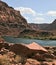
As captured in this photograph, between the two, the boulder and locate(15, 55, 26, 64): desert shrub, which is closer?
the boulder

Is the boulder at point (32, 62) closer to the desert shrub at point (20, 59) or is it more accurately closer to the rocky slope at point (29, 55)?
the rocky slope at point (29, 55)

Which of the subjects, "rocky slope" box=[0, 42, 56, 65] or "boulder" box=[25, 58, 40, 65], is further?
"rocky slope" box=[0, 42, 56, 65]

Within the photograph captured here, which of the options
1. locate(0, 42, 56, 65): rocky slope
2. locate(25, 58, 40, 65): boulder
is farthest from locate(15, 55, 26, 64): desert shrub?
locate(25, 58, 40, 65): boulder

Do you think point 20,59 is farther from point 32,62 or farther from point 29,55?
point 29,55

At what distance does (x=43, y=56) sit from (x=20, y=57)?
2274 millimetres

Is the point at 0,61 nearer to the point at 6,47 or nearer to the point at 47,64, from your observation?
the point at 47,64

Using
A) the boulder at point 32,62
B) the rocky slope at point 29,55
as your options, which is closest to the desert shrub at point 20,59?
the rocky slope at point 29,55

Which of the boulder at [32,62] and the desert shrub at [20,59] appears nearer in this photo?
the boulder at [32,62]

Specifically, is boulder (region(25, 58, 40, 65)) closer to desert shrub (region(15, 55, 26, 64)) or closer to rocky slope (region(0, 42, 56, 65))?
rocky slope (region(0, 42, 56, 65))

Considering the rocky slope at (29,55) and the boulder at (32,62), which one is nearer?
the boulder at (32,62)

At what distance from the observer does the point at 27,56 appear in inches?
887

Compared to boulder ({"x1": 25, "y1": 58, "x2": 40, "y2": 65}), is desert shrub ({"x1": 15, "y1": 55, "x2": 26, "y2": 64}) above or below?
above

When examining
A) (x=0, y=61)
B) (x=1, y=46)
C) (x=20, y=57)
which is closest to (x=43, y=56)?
(x=20, y=57)

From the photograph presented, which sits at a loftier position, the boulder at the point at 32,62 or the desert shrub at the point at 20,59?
the desert shrub at the point at 20,59
